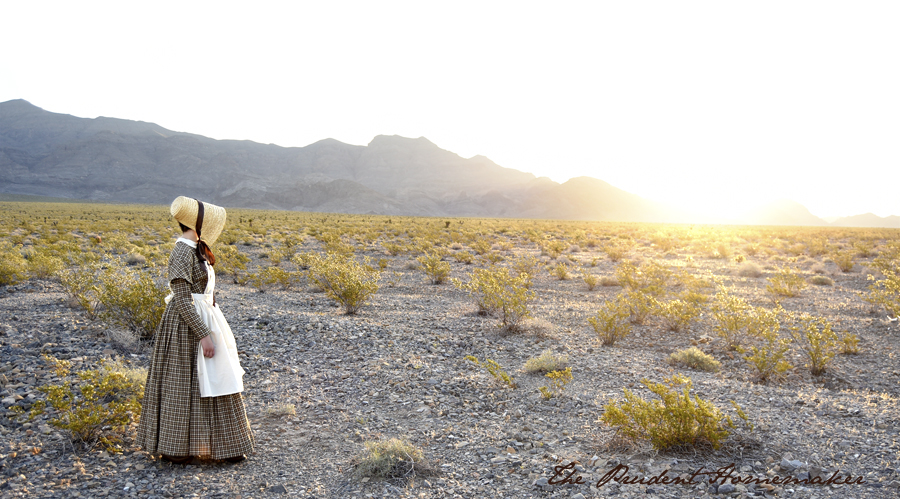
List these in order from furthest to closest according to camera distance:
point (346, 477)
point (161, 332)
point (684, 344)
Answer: point (684, 344) < point (346, 477) < point (161, 332)

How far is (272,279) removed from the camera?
11586mm

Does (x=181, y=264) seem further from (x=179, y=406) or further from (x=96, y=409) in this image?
(x=96, y=409)

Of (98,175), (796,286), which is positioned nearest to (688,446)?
(796,286)

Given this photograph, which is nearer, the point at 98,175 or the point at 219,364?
the point at 219,364

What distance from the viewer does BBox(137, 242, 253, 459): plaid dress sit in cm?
359

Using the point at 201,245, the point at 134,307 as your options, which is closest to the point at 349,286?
the point at 134,307

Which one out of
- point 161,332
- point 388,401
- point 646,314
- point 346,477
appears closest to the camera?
point 161,332

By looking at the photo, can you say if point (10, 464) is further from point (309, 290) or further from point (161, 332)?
point (309, 290)

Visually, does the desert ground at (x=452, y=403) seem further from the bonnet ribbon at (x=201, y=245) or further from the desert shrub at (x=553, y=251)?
the desert shrub at (x=553, y=251)

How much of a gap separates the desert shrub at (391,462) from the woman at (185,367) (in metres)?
1.18

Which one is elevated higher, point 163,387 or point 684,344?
point 163,387

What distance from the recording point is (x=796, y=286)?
12.4 metres

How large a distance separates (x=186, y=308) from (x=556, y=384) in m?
Result: 4.04

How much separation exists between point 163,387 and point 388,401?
8.30ft
